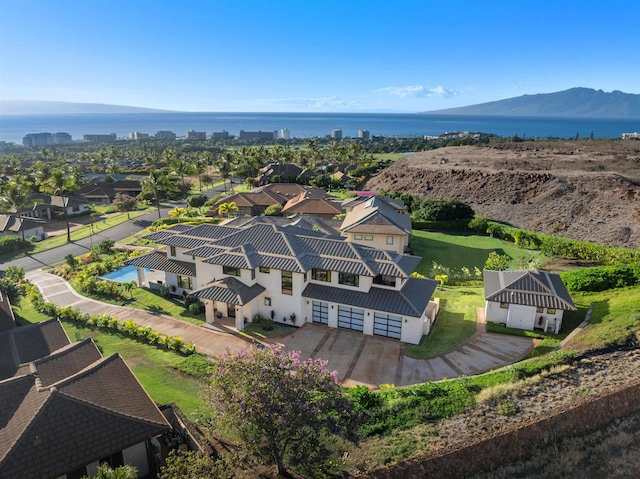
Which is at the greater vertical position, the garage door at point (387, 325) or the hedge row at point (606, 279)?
the hedge row at point (606, 279)

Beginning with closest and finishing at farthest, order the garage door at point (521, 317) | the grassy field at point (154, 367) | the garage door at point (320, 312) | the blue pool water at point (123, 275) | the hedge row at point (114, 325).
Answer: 1. the grassy field at point (154, 367)
2. the hedge row at point (114, 325)
3. the garage door at point (521, 317)
4. the garage door at point (320, 312)
5. the blue pool water at point (123, 275)

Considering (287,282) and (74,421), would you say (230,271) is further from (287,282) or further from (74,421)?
(74,421)

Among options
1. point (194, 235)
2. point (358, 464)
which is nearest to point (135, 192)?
point (194, 235)

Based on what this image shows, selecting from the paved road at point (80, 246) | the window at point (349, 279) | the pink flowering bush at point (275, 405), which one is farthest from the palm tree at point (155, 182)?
the pink flowering bush at point (275, 405)

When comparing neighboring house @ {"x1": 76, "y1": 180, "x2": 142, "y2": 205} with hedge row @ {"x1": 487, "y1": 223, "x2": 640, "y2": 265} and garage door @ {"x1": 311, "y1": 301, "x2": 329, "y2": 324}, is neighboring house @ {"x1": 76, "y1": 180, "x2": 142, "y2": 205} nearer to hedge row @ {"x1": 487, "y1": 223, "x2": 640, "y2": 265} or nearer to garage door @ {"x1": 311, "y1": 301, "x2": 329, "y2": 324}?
garage door @ {"x1": 311, "y1": 301, "x2": 329, "y2": 324}

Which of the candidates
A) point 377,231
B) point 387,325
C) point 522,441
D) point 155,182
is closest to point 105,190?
point 155,182

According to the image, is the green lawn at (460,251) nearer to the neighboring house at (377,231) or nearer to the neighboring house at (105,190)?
the neighboring house at (377,231)
